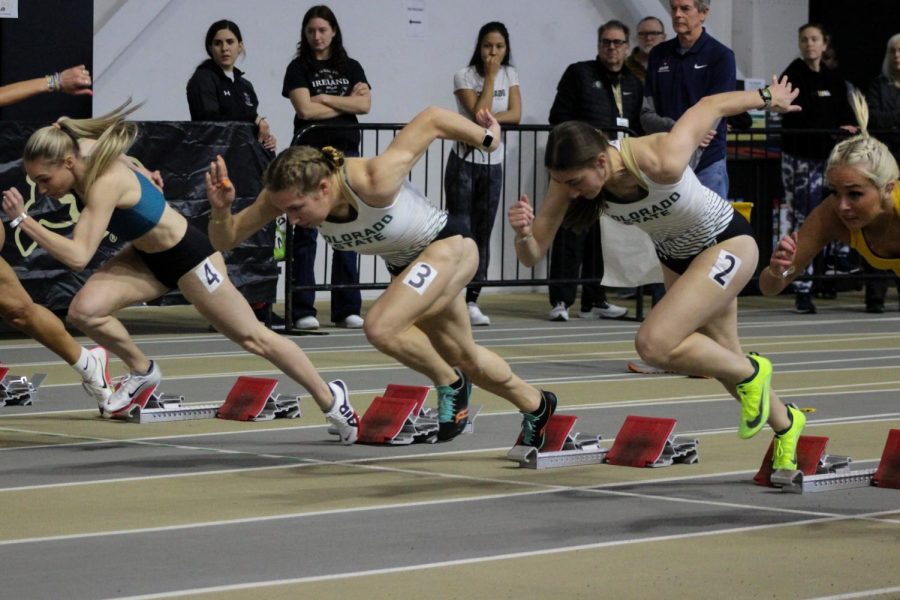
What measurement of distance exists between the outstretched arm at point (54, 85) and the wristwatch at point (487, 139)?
9.94 feet

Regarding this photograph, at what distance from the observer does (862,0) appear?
763 inches

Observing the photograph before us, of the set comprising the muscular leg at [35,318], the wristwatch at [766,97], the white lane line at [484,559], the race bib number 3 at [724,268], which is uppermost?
the wristwatch at [766,97]

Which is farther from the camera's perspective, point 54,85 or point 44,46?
point 44,46

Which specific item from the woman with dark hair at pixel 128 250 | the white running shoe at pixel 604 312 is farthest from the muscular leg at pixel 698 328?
the white running shoe at pixel 604 312

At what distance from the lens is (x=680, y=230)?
7215 millimetres

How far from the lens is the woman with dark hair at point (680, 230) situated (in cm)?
689

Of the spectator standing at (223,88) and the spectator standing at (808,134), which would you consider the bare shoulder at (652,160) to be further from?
the spectator standing at (808,134)

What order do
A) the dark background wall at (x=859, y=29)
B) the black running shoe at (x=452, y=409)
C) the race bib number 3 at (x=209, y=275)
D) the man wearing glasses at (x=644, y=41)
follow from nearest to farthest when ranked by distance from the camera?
the black running shoe at (x=452, y=409)
the race bib number 3 at (x=209, y=275)
the man wearing glasses at (x=644, y=41)
the dark background wall at (x=859, y=29)

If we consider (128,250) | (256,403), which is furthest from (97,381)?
(256,403)

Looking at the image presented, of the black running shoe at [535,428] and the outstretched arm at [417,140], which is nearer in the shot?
the outstretched arm at [417,140]

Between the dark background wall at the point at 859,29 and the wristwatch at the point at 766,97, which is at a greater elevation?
the dark background wall at the point at 859,29

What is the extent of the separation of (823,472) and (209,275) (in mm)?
3263

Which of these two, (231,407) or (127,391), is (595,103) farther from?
(127,391)

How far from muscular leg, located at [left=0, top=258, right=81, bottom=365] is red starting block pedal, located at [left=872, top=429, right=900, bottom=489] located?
14.6ft
